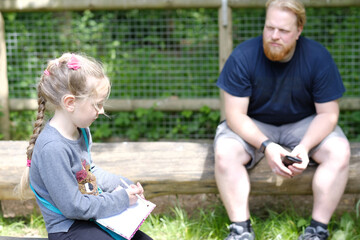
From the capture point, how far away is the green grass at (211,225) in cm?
299

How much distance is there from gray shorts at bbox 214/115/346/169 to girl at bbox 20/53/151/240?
1061mm

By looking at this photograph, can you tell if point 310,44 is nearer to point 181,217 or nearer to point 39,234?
point 181,217

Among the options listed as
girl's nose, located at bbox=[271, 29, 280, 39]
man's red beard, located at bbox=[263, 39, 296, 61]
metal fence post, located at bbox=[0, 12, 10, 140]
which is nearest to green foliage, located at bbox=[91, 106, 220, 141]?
metal fence post, located at bbox=[0, 12, 10, 140]

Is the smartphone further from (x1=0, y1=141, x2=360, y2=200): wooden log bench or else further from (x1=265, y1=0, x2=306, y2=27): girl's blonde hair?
(x1=265, y1=0, x2=306, y2=27): girl's blonde hair

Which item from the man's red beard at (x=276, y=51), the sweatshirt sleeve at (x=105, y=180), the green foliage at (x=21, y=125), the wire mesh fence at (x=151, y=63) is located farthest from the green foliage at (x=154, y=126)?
the sweatshirt sleeve at (x=105, y=180)

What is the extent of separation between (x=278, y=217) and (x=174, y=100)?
1.94m

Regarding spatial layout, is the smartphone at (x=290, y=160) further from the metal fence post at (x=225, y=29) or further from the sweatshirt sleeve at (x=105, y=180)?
the metal fence post at (x=225, y=29)

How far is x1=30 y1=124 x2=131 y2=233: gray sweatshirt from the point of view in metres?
1.89

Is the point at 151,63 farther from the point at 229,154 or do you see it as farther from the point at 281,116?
the point at 229,154

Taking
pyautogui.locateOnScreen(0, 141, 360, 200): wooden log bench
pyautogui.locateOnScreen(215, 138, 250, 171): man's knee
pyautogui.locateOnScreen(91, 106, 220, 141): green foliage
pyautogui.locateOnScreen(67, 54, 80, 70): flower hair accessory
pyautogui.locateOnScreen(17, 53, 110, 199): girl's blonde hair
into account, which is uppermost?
pyautogui.locateOnScreen(67, 54, 80, 70): flower hair accessory

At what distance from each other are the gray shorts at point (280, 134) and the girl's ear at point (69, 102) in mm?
1285

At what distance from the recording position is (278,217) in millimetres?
3273

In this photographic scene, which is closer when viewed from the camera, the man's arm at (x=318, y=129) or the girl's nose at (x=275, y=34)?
the man's arm at (x=318, y=129)

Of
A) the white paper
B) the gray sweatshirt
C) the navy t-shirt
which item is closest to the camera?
the gray sweatshirt
